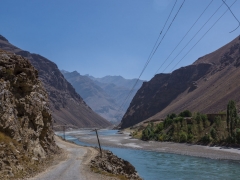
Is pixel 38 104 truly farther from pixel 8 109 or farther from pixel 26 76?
pixel 8 109

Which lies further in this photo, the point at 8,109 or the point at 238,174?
the point at 238,174

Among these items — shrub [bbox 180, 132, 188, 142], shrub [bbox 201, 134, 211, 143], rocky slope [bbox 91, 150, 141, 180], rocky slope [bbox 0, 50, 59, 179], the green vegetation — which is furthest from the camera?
shrub [bbox 180, 132, 188, 142]

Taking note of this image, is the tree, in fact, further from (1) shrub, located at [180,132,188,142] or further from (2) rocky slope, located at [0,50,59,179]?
(2) rocky slope, located at [0,50,59,179]

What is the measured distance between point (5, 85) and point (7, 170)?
959 centimetres

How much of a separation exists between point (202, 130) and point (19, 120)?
67205 millimetres

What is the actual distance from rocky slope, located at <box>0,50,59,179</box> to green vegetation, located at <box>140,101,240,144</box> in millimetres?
51152

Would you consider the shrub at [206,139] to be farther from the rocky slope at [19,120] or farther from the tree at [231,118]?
the rocky slope at [19,120]

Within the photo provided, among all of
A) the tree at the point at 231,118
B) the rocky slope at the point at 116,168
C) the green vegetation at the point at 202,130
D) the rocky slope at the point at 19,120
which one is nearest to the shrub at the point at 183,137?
the green vegetation at the point at 202,130

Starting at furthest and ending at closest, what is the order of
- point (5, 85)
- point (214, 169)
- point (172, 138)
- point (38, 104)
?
point (172, 138), point (214, 169), point (38, 104), point (5, 85)

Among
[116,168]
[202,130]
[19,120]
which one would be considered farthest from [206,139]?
[19,120]

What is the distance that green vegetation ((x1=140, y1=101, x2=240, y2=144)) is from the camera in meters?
70.1

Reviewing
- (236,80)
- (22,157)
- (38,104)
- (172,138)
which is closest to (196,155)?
(172,138)

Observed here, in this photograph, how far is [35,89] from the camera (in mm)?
33781

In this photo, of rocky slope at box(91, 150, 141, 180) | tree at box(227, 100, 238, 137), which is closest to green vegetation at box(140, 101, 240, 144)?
tree at box(227, 100, 238, 137)
